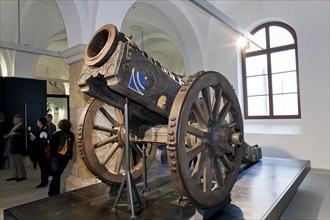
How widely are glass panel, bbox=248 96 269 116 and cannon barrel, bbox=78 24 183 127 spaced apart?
4.79m

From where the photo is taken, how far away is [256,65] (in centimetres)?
634

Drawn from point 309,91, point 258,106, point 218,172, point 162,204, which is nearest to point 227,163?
point 218,172

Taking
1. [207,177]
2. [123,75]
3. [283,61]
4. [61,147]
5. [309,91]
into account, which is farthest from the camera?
[283,61]

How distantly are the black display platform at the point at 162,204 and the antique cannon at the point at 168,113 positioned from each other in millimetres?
230

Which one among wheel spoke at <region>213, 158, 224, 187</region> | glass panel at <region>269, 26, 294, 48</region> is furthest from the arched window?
wheel spoke at <region>213, 158, 224, 187</region>

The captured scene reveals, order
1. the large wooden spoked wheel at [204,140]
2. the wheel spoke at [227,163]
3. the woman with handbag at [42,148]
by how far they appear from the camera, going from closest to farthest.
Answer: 1. the large wooden spoked wheel at [204,140]
2. the wheel spoke at [227,163]
3. the woman with handbag at [42,148]

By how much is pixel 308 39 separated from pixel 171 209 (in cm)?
486

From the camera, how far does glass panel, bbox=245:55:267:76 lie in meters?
6.20

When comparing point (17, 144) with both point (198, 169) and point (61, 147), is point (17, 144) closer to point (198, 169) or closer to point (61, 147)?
point (61, 147)

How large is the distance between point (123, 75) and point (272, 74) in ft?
17.7

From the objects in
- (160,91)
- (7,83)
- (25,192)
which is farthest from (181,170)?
(7,83)

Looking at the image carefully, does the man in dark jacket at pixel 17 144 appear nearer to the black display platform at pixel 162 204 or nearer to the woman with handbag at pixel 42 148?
the woman with handbag at pixel 42 148

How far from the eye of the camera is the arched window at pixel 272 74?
19.0 ft

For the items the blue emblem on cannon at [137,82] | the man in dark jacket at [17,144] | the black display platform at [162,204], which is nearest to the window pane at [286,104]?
the black display platform at [162,204]
